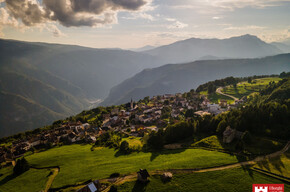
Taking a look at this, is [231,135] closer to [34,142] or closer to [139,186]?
[139,186]

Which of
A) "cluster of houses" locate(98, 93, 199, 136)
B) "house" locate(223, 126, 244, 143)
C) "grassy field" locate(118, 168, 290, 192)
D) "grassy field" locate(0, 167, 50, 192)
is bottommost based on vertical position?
"grassy field" locate(0, 167, 50, 192)

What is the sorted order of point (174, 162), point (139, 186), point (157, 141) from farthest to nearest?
point (157, 141) < point (174, 162) < point (139, 186)

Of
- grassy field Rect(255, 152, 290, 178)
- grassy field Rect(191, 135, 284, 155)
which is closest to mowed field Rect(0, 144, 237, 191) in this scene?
grassy field Rect(191, 135, 284, 155)

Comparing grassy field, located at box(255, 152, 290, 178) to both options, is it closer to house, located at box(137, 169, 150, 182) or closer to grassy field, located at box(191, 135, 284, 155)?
grassy field, located at box(191, 135, 284, 155)

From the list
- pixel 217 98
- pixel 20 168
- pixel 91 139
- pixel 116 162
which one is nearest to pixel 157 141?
pixel 116 162

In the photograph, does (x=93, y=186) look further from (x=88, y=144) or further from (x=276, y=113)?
(x=276, y=113)

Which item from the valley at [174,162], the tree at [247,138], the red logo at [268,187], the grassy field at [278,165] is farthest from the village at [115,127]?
the red logo at [268,187]
